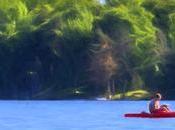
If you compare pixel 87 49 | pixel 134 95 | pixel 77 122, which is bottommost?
pixel 77 122

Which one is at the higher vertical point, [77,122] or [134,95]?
[134,95]

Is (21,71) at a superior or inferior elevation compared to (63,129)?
superior

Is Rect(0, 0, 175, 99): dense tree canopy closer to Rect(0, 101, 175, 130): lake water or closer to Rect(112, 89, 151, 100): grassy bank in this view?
Rect(112, 89, 151, 100): grassy bank

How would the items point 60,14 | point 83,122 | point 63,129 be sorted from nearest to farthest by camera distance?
1. point 63,129
2. point 83,122
3. point 60,14

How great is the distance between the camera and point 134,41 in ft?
281

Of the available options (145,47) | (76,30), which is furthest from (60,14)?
(145,47)

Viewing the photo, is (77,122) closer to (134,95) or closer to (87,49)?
(134,95)

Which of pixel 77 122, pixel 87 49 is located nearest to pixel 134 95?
pixel 87 49

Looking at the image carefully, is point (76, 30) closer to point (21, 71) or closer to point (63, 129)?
point (21, 71)

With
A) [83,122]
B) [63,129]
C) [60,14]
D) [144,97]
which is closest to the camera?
[63,129]

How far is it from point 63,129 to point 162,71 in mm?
45123

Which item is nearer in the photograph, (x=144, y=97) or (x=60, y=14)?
(x=144, y=97)

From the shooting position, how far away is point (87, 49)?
86688 mm

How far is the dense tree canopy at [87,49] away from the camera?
8462 centimetres
